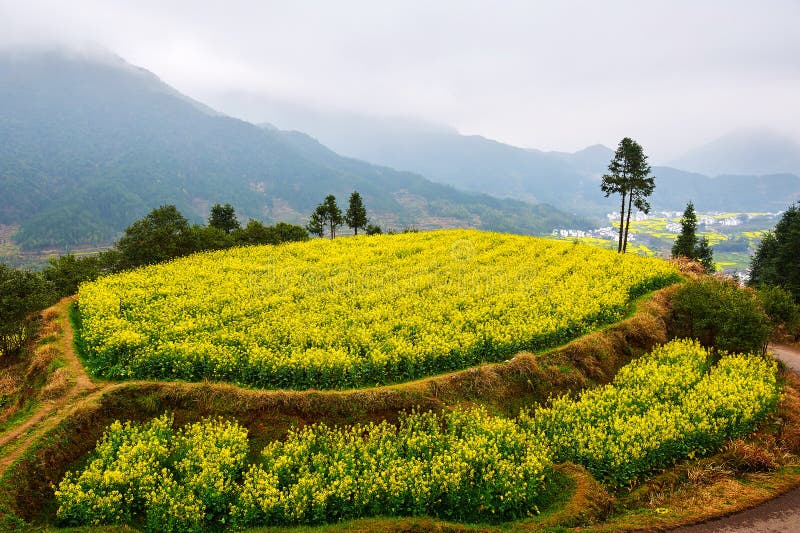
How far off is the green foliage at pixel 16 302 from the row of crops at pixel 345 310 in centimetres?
213

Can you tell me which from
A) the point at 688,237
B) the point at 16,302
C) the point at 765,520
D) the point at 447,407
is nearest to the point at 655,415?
the point at 765,520

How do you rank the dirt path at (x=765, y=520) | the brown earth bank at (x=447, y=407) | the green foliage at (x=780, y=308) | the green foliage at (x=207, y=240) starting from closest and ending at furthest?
1. the dirt path at (x=765, y=520)
2. the brown earth bank at (x=447, y=407)
3. the green foliage at (x=780, y=308)
4. the green foliage at (x=207, y=240)

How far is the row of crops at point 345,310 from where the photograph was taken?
623 inches

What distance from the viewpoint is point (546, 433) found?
14555 millimetres

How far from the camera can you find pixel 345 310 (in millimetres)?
20703

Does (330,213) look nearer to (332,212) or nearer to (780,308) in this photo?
(332,212)

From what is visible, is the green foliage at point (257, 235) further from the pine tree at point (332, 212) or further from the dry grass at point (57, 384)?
the dry grass at point (57, 384)

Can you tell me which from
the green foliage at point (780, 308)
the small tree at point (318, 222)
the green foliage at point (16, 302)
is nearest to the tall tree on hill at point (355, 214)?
the small tree at point (318, 222)

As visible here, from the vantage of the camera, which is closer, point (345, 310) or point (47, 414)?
point (47, 414)

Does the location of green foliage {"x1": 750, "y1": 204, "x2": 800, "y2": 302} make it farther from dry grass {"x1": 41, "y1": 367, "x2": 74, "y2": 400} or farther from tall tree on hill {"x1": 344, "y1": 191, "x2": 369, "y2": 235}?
dry grass {"x1": 41, "y1": 367, "x2": 74, "y2": 400}

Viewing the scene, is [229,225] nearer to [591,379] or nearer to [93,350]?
[93,350]

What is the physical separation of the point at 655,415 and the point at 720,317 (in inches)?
377

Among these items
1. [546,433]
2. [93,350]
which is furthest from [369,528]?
[93,350]

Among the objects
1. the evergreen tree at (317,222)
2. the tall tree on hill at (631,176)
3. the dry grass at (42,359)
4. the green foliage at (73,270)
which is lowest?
A: the dry grass at (42,359)
